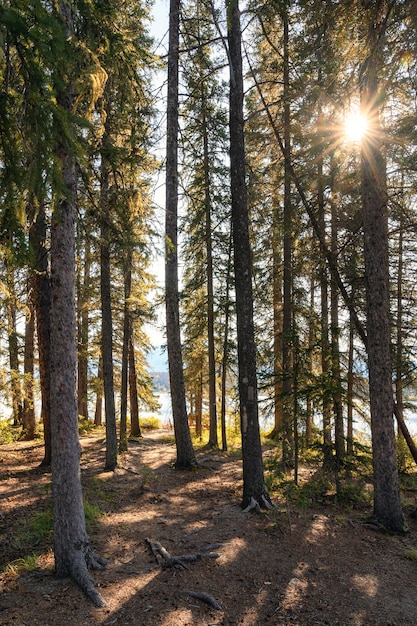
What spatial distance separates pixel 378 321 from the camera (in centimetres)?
838

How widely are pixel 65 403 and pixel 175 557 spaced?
309 centimetres

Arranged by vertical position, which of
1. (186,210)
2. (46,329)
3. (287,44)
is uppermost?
(287,44)

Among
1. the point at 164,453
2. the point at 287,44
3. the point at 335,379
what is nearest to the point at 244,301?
the point at 335,379

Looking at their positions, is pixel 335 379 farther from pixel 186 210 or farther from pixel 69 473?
pixel 186 210

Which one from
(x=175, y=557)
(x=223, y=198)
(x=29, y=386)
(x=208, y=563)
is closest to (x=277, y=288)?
(x=223, y=198)

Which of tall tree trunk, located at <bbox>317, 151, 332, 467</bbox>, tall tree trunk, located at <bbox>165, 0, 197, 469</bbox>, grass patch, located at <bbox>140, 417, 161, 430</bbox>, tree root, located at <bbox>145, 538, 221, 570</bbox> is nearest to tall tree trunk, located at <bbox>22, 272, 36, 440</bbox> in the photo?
tall tree trunk, located at <bbox>165, 0, 197, 469</bbox>

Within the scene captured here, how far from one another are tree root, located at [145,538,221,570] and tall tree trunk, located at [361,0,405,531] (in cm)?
408

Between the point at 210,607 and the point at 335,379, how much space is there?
5.62m

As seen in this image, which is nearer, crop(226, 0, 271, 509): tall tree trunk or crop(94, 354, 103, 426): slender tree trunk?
crop(226, 0, 271, 509): tall tree trunk

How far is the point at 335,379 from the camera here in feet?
30.6

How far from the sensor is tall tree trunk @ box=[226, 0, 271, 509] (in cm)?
866

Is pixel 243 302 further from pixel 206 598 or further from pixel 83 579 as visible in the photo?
pixel 83 579

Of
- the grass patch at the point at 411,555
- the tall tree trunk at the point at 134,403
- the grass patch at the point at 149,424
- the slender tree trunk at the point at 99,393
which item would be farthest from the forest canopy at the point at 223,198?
the grass patch at the point at 149,424

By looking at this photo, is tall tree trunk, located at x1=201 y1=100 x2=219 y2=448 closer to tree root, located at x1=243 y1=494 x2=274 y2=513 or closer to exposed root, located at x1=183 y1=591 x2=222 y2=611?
tree root, located at x1=243 y1=494 x2=274 y2=513
